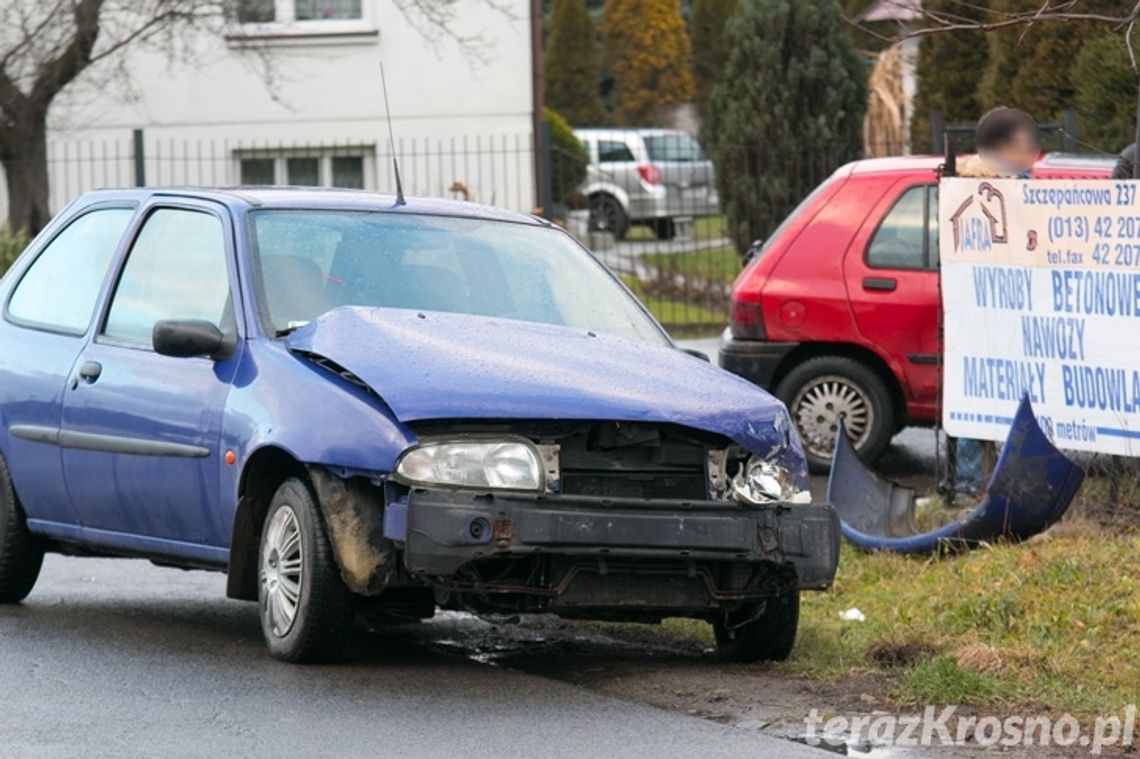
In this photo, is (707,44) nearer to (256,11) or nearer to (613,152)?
(613,152)

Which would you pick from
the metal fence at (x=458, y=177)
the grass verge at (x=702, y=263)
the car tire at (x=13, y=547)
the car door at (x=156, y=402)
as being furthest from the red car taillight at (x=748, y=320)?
the grass verge at (x=702, y=263)

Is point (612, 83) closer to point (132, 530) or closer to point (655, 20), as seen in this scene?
point (655, 20)

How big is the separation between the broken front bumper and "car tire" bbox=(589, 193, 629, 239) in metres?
23.9

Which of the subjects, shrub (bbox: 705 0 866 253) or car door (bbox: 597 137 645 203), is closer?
shrub (bbox: 705 0 866 253)

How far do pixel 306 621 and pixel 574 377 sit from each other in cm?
114

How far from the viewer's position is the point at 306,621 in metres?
7.14

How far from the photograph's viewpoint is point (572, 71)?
166 feet

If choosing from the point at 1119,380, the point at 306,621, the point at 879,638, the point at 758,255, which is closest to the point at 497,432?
the point at 306,621

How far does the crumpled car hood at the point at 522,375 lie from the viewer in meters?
6.88

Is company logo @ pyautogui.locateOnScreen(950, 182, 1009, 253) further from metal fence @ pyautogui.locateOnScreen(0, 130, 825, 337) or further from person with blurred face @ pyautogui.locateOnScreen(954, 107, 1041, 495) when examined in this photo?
A: metal fence @ pyautogui.locateOnScreen(0, 130, 825, 337)

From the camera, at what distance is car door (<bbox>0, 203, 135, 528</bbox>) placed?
8.49 meters

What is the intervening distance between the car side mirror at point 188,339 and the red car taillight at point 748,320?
560cm

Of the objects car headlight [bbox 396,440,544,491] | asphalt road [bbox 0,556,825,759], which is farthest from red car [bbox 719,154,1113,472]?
car headlight [bbox 396,440,544,491]

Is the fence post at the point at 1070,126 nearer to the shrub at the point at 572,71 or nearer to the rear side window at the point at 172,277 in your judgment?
the rear side window at the point at 172,277
